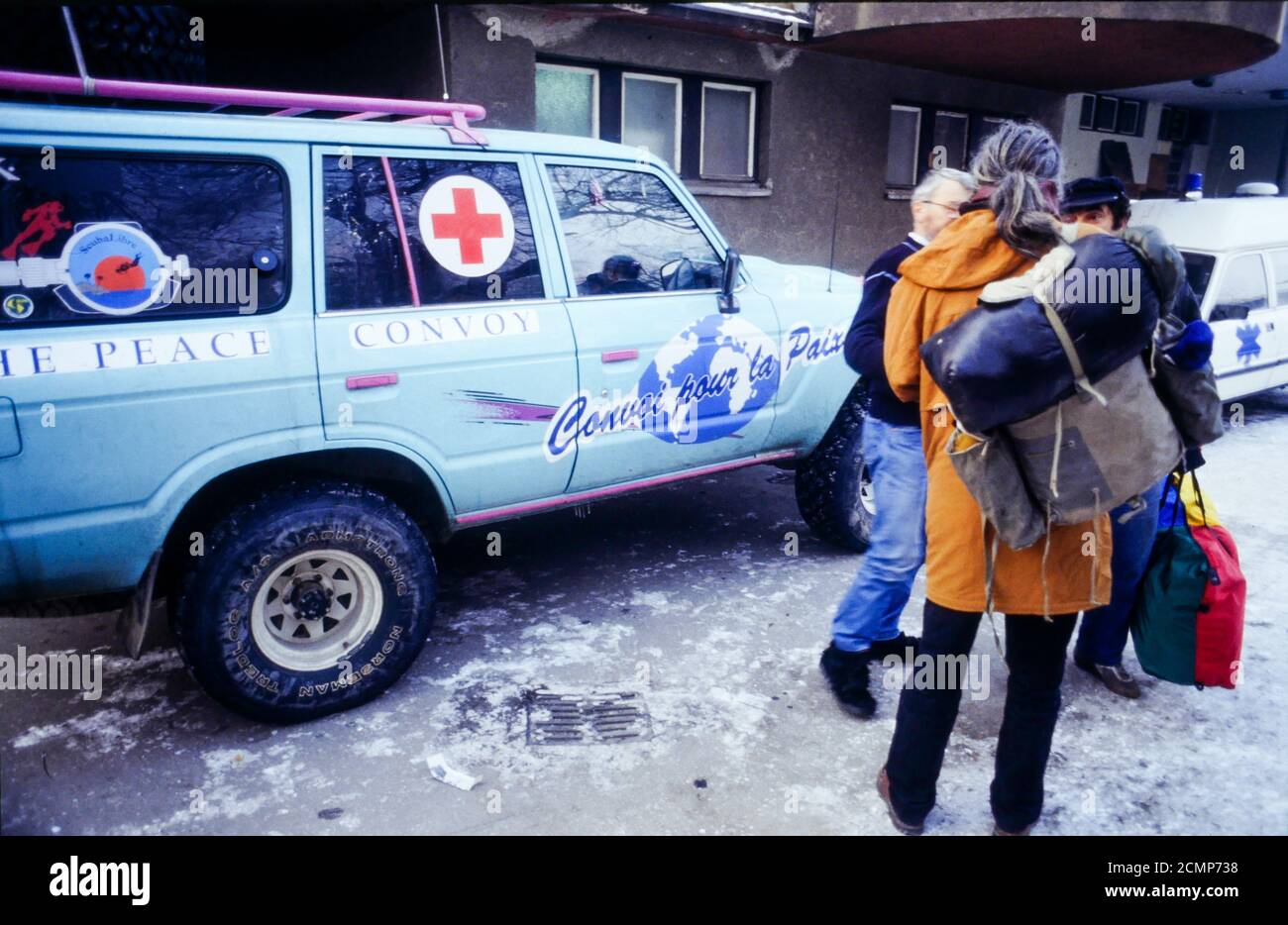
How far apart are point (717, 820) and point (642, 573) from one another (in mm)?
1965

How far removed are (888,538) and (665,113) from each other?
653cm

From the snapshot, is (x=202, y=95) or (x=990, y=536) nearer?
(x=990, y=536)

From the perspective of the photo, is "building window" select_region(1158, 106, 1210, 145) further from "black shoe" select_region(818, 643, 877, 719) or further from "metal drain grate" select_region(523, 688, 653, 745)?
"metal drain grate" select_region(523, 688, 653, 745)

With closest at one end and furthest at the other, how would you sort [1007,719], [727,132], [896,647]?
[1007,719] → [896,647] → [727,132]

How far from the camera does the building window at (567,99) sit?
25.7ft

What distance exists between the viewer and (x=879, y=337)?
3.00 m

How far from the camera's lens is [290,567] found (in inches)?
125

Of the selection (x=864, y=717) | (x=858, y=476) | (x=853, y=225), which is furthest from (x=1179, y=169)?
(x=864, y=717)

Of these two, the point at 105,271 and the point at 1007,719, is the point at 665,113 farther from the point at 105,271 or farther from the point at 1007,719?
the point at 1007,719

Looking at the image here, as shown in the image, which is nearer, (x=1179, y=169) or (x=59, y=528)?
(x=59, y=528)

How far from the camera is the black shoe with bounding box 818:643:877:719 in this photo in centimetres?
334

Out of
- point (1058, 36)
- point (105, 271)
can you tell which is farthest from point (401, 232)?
point (1058, 36)

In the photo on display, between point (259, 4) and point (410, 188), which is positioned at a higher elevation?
point (259, 4)
